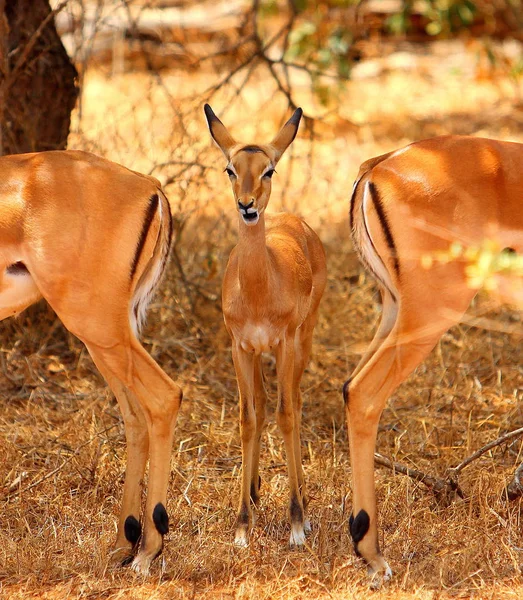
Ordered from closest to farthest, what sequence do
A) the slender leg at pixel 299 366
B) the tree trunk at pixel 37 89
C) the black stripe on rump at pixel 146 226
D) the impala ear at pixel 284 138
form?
the black stripe on rump at pixel 146 226 < the impala ear at pixel 284 138 < the slender leg at pixel 299 366 < the tree trunk at pixel 37 89

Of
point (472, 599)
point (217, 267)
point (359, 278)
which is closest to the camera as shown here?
point (472, 599)

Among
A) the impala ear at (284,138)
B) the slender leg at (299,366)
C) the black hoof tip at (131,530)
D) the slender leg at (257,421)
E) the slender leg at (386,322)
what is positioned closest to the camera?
the black hoof tip at (131,530)

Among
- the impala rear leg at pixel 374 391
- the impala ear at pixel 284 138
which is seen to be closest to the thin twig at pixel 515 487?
the impala rear leg at pixel 374 391

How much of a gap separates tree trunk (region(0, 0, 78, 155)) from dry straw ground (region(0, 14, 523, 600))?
378 millimetres

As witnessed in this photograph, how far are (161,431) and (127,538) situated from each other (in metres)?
0.49

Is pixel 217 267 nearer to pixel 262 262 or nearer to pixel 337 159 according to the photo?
pixel 262 262

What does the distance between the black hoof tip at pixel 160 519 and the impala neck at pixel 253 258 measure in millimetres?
1040

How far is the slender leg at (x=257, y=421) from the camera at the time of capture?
182 inches

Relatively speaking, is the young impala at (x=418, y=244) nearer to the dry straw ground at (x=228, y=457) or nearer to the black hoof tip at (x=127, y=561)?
the dry straw ground at (x=228, y=457)

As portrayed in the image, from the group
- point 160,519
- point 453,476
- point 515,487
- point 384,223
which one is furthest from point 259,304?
point 515,487

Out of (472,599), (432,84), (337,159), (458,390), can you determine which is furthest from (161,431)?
(432,84)

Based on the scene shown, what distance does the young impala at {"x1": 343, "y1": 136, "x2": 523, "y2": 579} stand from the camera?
388cm

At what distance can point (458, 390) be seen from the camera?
5.94 metres

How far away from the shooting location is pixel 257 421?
4.82 metres
